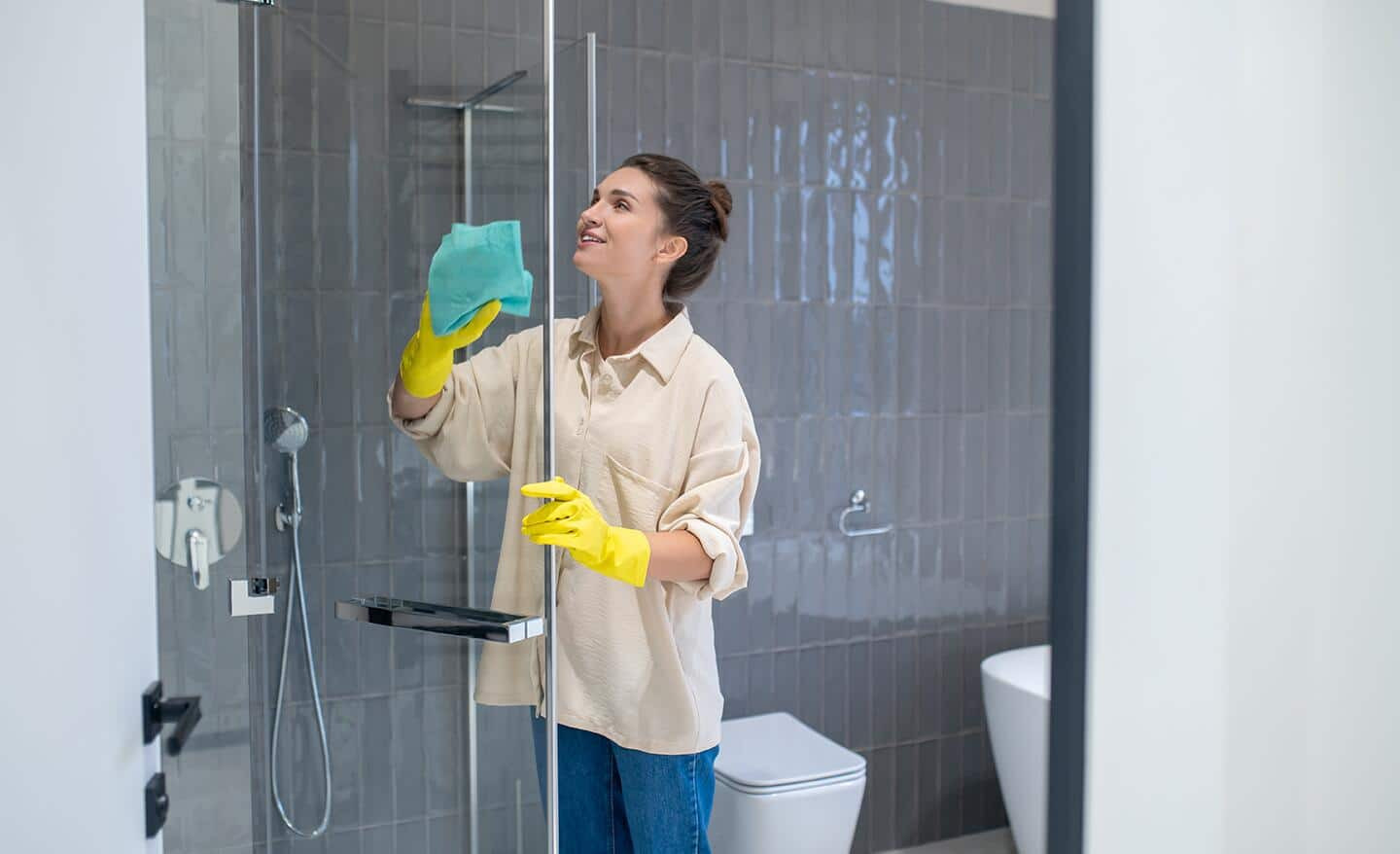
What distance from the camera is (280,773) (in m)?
1.24

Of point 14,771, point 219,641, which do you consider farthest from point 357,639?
point 14,771

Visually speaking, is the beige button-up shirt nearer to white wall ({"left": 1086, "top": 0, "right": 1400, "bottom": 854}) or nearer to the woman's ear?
the woman's ear

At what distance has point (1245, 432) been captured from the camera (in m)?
0.56

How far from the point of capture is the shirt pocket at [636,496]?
1.65 meters

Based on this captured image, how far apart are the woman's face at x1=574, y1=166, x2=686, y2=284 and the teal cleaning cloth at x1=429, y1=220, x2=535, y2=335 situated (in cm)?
51

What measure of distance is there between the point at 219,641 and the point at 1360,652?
1.14 metres

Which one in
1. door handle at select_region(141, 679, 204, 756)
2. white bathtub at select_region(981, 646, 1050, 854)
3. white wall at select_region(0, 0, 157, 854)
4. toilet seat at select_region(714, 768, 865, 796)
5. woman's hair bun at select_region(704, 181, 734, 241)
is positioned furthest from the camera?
white bathtub at select_region(981, 646, 1050, 854)

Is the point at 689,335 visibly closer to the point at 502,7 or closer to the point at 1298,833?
the point at 502,7

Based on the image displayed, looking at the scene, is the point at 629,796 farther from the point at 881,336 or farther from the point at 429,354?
the point at 881,336

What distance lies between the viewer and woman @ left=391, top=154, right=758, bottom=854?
160 cm

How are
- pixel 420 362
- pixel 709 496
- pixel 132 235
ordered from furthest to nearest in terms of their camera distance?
1. pixel 709 496
2. pixel 420 362
3. pixel 132 235

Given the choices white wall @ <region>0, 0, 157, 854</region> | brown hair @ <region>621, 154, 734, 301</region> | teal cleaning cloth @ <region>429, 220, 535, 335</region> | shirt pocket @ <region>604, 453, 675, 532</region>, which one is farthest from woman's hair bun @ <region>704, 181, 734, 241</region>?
white wall @ <region>0, 0, 157, 854</region>

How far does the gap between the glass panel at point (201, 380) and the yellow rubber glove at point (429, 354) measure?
0.19 meters

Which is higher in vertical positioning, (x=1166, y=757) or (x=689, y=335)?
(x=689, y=335)
